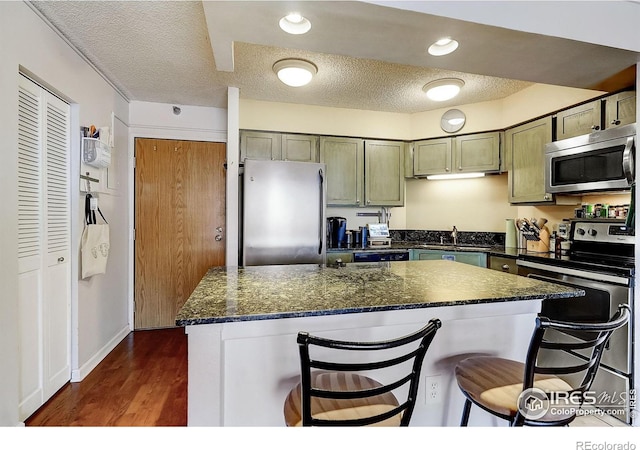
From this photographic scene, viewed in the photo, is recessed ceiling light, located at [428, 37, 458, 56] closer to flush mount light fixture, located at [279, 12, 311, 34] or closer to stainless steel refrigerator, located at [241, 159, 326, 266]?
flush mount light fixture, located at [279, 12, 311, 34]

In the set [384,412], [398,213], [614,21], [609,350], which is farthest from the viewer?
[398,213]

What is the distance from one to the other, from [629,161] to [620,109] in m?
0.44

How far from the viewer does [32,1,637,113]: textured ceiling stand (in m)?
1.59

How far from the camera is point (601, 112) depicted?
2377 millimetres

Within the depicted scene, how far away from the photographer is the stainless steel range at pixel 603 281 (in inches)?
78.2

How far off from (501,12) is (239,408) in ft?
7.03

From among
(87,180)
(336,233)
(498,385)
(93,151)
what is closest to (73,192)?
(87,180)

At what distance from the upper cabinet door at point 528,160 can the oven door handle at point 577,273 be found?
0.63m

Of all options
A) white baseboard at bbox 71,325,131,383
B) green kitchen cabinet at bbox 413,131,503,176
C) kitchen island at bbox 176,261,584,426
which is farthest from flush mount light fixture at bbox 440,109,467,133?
white baseboard at bbox 71,325,131,383

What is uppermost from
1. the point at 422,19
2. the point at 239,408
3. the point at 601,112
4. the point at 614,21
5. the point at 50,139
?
the point at 614,21

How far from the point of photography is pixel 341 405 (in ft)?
3.65

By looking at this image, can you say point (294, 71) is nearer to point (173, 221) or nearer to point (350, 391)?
point (173, 221)
